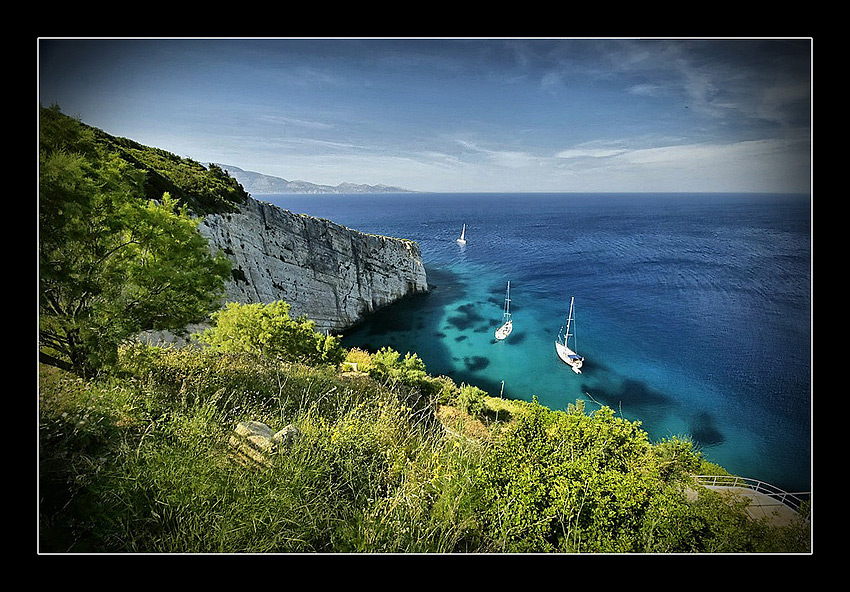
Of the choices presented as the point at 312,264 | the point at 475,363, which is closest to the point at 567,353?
the point at 475,363

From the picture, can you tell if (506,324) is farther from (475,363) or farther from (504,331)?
(475,363)

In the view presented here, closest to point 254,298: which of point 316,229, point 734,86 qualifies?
point 316,229

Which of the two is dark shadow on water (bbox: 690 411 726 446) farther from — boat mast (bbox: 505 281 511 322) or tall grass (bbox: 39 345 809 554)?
tall grass (bbox: 39 345 809 554)

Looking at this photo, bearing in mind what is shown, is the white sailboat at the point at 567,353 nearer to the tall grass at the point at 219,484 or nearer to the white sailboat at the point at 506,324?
the white sailboat at the point at 506,324

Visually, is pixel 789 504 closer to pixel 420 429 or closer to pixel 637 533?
pixel 637 533

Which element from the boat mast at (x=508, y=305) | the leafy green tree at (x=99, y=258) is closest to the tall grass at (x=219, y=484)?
the leafy green tree at (x=99, y=258)

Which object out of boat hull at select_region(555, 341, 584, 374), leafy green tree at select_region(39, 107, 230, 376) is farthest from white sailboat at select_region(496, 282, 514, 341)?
leafy green tree at select_region(39, 107, 230, 376)
